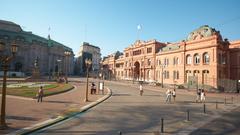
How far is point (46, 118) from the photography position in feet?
46.2

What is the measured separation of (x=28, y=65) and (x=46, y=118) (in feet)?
305

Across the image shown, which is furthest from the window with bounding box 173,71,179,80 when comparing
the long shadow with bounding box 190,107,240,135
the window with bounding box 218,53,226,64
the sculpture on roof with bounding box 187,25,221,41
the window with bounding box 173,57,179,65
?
the long shadow with bounding box 190,107,240,135

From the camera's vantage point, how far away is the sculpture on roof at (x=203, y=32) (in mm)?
51938

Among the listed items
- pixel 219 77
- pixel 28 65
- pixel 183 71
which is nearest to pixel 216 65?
pixel 219 77

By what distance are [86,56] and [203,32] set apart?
Answer: 9997cm

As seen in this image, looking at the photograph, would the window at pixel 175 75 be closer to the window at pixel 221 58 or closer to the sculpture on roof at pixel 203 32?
the sculpture on roof at pixel 203 32

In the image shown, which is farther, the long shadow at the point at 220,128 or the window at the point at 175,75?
the window at the point at 175,75

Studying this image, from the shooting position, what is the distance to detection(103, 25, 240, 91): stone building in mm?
47688

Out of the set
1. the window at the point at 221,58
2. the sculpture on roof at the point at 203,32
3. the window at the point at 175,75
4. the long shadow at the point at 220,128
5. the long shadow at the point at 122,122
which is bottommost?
the long shadow at the point at 220,128

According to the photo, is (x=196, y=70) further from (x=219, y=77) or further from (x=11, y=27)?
(x=11, y=27)

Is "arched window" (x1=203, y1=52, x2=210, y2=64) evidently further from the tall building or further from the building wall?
the building wall

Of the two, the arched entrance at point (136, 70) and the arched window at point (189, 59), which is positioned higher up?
the arched window at point (189, 59)

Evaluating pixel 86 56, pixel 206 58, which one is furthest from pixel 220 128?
pixel 86 56

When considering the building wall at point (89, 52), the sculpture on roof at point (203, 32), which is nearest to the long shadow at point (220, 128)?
the sculpture on roof at point (203, 32)
